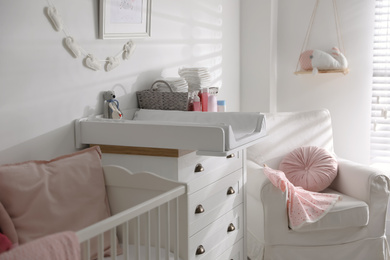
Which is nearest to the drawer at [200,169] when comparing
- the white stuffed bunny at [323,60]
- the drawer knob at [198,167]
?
the drawer knob at [198,167]

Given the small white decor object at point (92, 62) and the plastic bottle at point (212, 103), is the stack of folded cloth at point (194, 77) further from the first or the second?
the small white decor object at point (92, 62)

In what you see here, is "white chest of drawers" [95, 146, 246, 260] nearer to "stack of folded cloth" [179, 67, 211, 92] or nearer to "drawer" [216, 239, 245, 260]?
"drawer" [216, 239, 245, 260]

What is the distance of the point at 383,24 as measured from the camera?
3443 mm

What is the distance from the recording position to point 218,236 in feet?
7.34

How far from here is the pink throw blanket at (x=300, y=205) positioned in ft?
8.41

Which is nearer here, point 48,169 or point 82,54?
Answer: point 48,169

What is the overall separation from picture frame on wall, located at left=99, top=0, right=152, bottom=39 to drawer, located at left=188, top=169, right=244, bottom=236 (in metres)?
0.77

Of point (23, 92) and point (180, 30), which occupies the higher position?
point (180, 30)

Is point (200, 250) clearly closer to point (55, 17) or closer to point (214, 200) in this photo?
point (214, 200)

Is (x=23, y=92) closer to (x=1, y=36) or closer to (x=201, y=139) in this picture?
(x=1, y=36)

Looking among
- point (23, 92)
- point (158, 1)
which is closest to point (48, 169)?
point (23, 92)

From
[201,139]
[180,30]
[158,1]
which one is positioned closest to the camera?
[201,139]

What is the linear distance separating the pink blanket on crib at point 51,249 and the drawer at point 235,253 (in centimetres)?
126

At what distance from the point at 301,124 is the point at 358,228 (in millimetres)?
793
